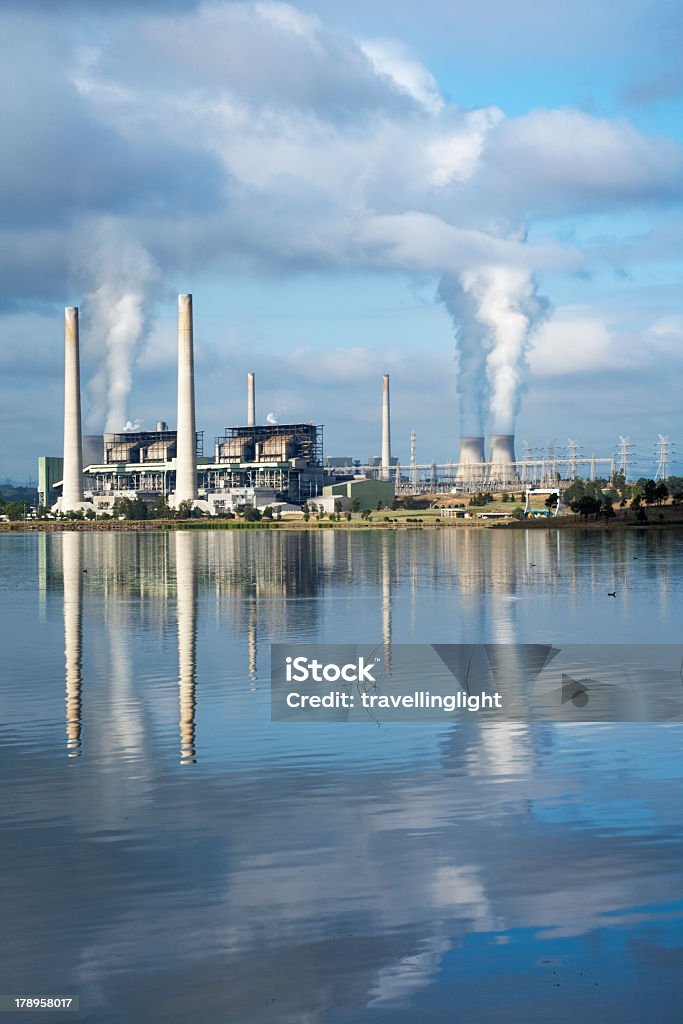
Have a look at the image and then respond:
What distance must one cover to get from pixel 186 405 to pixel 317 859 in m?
150

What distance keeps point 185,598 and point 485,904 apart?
35608mm

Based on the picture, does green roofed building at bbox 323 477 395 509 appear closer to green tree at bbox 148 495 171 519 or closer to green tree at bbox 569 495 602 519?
green tree at bbox 148 495 171 519

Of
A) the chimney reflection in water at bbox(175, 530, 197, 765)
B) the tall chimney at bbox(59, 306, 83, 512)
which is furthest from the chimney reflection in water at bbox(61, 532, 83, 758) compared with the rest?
the tall chimney at bbox(59, 306, 83, 512)

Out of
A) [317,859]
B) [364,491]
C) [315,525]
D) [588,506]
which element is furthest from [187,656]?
[364,491]

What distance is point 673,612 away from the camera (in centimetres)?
3884

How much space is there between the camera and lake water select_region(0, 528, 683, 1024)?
29.0 feet

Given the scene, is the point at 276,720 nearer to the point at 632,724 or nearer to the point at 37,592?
→ the point at 632,724

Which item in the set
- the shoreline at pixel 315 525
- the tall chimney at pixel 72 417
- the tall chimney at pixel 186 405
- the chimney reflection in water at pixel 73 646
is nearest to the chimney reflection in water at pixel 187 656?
the chimney reflection in water at pixel 73 646

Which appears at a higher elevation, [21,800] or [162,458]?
[162,458]

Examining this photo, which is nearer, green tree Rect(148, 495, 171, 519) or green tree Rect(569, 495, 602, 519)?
green tree Rect(569, 495, 602, 519)

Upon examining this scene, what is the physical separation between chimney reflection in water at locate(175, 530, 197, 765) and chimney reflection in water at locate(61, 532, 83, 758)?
1647 millimetres

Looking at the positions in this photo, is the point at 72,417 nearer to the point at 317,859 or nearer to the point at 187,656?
the point at 187,656

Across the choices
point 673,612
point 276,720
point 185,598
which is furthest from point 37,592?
point 276,720

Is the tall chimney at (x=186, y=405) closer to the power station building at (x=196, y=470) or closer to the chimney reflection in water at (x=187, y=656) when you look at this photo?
the power station building at (x=196, y=470)
